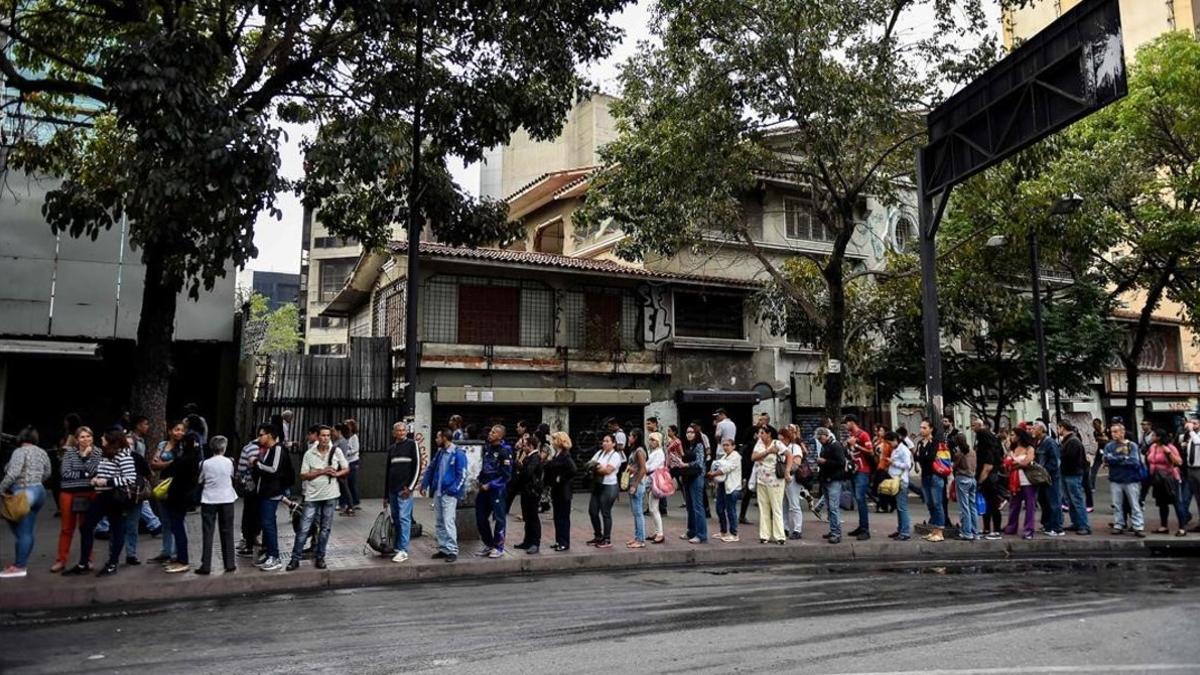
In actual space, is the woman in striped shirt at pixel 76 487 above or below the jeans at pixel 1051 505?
above

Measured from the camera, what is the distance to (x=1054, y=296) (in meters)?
26.8

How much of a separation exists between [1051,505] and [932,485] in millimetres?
2167

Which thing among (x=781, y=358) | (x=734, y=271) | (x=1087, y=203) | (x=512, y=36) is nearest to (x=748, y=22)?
(x=512, y=36)

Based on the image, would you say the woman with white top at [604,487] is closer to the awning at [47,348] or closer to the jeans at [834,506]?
the jeans at [834,506]

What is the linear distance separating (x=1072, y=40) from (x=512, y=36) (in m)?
7.99

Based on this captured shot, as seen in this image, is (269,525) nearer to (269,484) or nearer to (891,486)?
(269,484)

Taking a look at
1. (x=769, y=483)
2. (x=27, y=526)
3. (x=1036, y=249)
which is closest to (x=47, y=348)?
(x=27, y=526)

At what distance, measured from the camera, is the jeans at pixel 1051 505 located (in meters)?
12.9

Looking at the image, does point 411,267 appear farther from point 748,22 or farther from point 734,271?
point 734,271

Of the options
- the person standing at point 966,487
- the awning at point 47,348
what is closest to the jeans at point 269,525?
the awning at point 47,348

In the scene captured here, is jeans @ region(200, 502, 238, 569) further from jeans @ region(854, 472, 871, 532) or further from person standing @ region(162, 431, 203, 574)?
jeans @ region(854, 472, 871, 532)

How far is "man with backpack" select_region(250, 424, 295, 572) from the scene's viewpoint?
382 inches

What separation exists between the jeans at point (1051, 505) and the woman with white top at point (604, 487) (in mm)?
6880

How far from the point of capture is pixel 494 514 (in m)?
10.8
